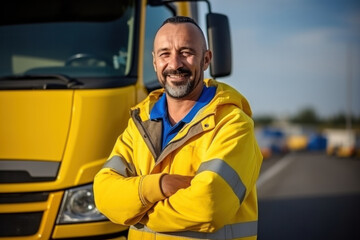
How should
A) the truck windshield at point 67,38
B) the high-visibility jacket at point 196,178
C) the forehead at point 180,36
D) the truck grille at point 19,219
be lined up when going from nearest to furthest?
the high-visibility jacket at point 196,178 < the forehead at point 180,36 < the truck grille at point 19,219 < the truck windshield at point 67,38

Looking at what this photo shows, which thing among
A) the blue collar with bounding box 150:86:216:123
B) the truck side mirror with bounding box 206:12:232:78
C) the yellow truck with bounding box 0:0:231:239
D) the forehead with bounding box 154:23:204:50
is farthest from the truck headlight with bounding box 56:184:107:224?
the truck side mirror with bounding box 206:12:232:78

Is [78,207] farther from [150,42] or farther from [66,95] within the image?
[150,42]

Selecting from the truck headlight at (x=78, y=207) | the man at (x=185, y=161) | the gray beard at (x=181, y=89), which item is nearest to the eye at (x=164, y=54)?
the man at (x=185, y=161)

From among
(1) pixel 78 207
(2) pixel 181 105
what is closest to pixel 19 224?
(1) pixel 78 207

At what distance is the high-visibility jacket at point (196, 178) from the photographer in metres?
2.23

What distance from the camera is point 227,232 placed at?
237 cm

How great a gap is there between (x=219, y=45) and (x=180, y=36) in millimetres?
1339

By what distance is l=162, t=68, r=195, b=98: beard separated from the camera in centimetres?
248

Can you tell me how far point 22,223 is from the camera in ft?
9.68

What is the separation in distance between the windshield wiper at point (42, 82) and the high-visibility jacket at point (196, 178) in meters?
0.90

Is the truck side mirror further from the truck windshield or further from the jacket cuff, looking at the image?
the jacket cuff

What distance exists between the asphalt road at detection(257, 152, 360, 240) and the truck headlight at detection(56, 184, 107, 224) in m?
3.81

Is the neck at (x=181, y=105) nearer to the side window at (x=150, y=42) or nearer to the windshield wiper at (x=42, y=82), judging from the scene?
the windshield wiper at (x=42, y=82)

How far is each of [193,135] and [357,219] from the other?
6.13 meters
